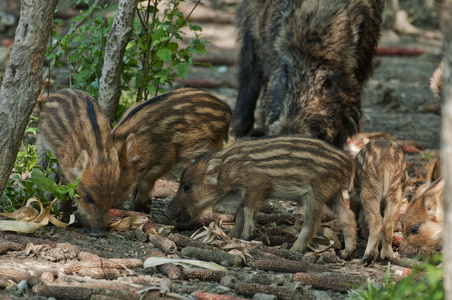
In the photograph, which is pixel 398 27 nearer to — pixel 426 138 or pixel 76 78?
pixel 426 138

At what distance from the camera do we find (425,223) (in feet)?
14.8

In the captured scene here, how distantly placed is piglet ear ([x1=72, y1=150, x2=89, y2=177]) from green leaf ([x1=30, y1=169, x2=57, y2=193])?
0.17 m

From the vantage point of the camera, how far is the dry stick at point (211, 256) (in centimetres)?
389

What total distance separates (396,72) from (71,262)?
9732 millimetres

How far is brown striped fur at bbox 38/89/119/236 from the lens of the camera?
411 centimetres

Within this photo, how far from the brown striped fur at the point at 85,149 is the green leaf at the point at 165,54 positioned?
0.69m

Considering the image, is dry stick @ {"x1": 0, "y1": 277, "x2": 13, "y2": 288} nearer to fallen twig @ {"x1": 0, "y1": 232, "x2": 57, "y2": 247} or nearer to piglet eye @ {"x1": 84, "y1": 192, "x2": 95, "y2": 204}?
fallen twig @ {"x1": 0, "y1": 232, "x2": 57, "y2": 247}

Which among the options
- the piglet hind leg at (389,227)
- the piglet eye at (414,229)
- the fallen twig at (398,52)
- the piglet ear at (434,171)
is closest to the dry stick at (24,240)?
the piglet hind leg at (389,227)

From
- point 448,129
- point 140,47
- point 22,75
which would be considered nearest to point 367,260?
point 448,129

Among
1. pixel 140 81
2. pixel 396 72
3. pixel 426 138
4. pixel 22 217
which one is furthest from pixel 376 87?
pixel 22 217

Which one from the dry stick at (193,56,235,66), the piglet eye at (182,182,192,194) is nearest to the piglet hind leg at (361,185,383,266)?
the piglet eye at (182,182,192,194)

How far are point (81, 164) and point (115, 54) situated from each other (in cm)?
124

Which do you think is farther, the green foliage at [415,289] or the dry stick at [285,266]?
the dry stick at [285,266]

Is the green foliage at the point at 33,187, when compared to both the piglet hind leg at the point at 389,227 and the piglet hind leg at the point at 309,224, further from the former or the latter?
the piglet hind leg at the point at 389,227
